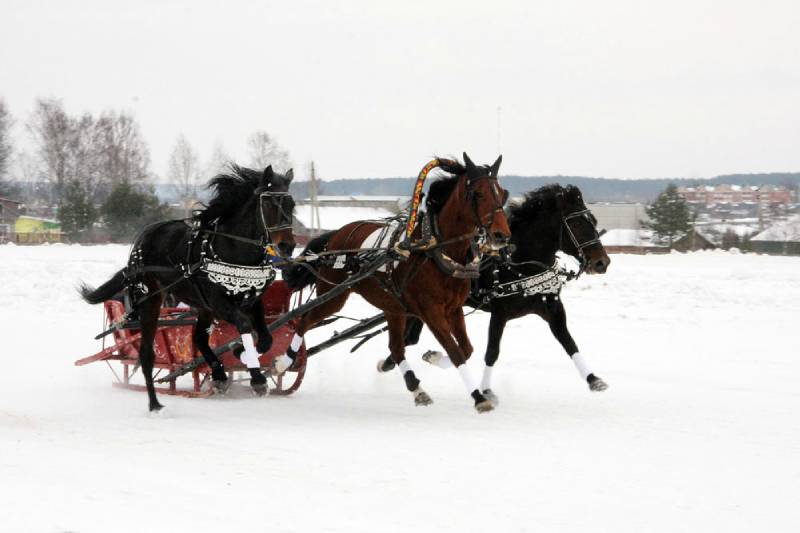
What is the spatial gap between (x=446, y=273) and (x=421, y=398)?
4.35 feet

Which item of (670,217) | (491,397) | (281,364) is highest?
(281,364)

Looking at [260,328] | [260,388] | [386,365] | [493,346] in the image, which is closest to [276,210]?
[260,328]

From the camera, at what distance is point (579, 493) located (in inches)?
241

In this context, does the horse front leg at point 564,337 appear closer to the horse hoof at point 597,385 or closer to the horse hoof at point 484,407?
the horse hoof at point 597,385

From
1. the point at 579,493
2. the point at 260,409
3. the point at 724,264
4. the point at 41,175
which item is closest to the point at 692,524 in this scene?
the point at 579,493

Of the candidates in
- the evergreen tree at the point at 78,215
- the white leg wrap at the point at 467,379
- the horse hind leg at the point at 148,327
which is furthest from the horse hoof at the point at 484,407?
the evergreen tree at the point at 78,215

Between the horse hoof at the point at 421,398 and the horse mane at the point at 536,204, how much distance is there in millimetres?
2085

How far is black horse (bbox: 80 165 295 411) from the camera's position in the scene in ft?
30.1

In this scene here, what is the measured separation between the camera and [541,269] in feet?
32.7

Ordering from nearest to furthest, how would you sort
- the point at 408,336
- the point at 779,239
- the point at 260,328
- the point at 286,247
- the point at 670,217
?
1. the point at 286,247
2. the point at 260,328
3. the point at 408,336
4. the point at 670,217
5. the point at 779,239

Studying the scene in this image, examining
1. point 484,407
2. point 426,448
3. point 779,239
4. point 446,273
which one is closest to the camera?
point 426,448

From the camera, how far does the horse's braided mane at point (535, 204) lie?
10.2 m

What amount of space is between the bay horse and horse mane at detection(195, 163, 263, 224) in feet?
3.36

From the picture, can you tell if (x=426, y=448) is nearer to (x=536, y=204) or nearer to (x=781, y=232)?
(x=536, y=204)
